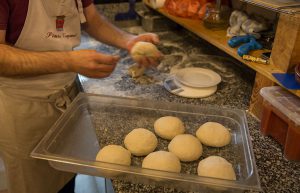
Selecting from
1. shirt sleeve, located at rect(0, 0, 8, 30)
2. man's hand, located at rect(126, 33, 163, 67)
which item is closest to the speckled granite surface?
man's hand, located at rect(126, 33, 163, 67)

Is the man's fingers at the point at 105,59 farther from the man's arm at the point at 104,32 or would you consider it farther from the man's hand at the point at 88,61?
the man's arm at the point at 104,32

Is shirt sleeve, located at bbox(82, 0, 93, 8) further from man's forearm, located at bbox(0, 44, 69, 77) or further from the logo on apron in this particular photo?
man's forearm, located at bbox(0, 44, 69, 77)

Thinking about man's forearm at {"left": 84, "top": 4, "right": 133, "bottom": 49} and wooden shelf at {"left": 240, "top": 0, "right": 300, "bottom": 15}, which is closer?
wooden shelf at {"left": 240, "top": 0, "right": 300, "bottom": 15}

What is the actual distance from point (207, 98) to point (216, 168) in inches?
15.2

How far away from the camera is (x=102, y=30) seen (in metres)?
1.07

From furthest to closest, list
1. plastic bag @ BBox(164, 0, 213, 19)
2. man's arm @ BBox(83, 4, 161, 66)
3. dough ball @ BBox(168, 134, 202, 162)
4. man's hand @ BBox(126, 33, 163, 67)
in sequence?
1. plastic bag @ BBox(164, 0, 213, 19)
2. man's arm @ BBox(83, 4, 161, 66)
3. man's hand @ BBox(126, 33, 163, 67)
4. dough ball @ BBox(168, 134, 202, 162)

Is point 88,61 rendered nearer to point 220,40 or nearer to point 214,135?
point 214,135

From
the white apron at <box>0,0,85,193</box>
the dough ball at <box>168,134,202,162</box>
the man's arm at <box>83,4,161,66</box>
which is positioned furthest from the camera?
the man's arm at <box>83,4,161,66</box>

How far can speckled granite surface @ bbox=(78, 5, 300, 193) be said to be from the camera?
688 mm

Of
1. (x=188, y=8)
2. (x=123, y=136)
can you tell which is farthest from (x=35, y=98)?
(x=188, y=8)

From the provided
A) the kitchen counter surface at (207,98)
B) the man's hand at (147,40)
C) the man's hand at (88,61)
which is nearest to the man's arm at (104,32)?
the man's hand at (147,40)

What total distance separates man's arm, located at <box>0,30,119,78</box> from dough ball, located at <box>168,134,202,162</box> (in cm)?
26

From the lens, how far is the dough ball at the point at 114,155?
0.68m

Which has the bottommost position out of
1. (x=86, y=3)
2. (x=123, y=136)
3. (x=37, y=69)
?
(x=123, y=136)
